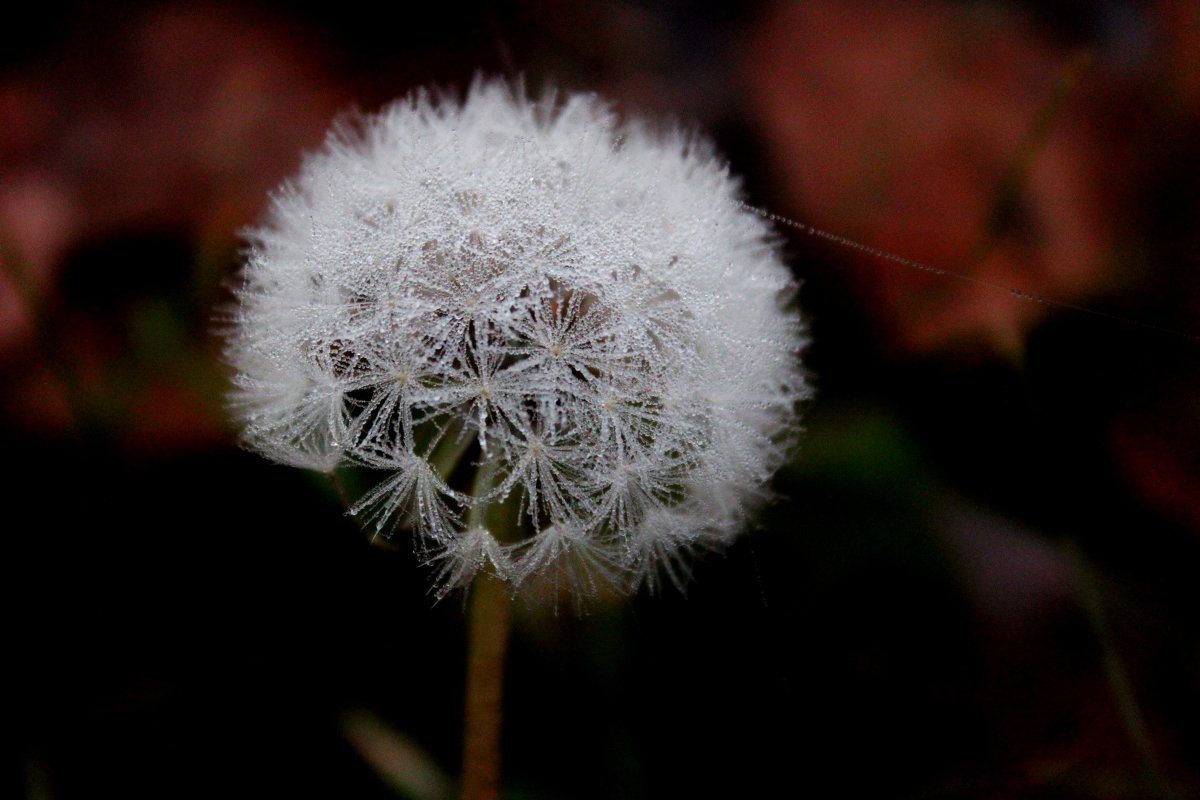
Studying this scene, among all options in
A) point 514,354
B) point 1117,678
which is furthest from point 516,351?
point 1117,678

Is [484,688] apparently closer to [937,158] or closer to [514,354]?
[514,354]

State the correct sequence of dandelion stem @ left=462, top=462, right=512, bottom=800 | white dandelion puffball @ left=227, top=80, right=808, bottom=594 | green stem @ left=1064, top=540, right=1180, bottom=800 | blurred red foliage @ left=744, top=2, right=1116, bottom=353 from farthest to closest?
blurred red foliage @ left=744, top=2, right=1116, bottom=353, green stem @ left=1064, top=540, right=1180, bottom=800, dandelion stem @ left=462, top=462, right=512, bottom=800, white dandelion puffball @ left=227, top=80, right=808, bottom=594

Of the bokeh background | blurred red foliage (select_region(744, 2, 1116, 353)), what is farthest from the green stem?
blurred red foliage (select_region(744, 2, 1116, 353))

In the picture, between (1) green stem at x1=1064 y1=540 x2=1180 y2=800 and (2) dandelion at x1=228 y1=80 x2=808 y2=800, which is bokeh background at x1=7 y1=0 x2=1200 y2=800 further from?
(2) dandelion at x1=228 y1=80 x2=808 y2=800

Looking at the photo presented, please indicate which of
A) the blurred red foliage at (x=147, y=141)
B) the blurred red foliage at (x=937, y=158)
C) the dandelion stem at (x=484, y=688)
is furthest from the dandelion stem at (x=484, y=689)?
the blurred red foliage at (x=937, y=158)

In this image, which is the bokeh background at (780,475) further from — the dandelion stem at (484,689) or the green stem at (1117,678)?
the dandelion stem at (484,689)

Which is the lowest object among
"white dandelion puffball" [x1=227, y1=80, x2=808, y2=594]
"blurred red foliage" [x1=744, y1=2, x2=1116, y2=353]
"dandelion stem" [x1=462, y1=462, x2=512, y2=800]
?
"dandelion stem" [x1=462, y1=462, x2=512, y2=800]

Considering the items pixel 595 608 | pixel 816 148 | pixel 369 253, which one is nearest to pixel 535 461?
pixel 369 253
